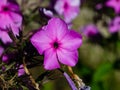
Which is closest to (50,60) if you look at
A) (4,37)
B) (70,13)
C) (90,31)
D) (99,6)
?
(4,37)

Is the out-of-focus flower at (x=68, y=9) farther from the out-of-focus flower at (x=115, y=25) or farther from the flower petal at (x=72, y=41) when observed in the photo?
the out-of-focus flower at (x=115, y=25)

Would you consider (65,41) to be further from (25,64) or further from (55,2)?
(55,2)

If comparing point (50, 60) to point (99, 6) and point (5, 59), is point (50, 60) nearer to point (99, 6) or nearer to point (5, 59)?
point (5, 59)

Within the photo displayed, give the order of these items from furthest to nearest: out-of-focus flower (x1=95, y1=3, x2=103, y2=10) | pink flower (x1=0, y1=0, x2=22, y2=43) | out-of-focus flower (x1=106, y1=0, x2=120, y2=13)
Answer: out-of-focus flower (x1=95, y1=3, x2=103, y2=10) < out-of-focus flower (x1=106, y1=0, x2=120, y2=13) < pink flower (x1=0, y1=0, x2=22, y2=43)

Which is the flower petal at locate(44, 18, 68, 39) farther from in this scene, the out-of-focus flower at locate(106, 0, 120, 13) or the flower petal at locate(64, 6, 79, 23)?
the out-of-focus flower at locate(106, 0, 120, 13)

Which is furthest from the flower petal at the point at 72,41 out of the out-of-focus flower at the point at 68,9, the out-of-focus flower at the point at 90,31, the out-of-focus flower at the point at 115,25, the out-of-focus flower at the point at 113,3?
the out-of-focus flower at the point at 90,31

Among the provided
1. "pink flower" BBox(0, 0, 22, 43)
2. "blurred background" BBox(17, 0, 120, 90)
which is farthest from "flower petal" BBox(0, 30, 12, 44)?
"blurred background" BBox(17, 0, 120, 90)

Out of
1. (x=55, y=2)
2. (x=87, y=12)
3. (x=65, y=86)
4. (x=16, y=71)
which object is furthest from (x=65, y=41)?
(x=87, y=12)
